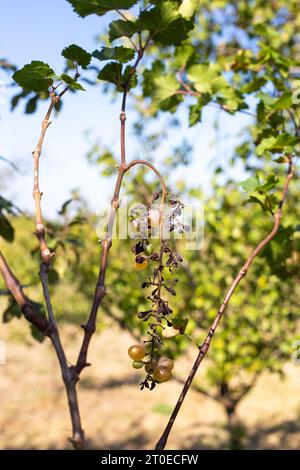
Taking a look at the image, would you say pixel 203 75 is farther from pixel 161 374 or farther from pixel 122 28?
pixel 161 374

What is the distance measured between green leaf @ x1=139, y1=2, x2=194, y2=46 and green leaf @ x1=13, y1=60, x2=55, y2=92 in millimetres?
288

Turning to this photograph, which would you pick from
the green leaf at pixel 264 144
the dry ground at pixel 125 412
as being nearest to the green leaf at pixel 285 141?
the green leaf at pixel 264 144

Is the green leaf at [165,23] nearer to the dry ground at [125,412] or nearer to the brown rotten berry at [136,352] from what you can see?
the brown rotten berry at [136,352]

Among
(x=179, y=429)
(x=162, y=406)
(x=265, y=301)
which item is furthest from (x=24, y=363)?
(x=265, y=301)

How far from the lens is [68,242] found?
2.02m

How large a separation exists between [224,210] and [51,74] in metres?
3.26

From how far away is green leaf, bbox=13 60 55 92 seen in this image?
102 cm

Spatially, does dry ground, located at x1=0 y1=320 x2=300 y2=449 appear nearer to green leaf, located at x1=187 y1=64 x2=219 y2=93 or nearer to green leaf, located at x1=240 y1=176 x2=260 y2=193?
green leaf, located at x1=187 y1=64 x2=219 y2=93

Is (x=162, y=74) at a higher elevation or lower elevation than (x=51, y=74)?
higher

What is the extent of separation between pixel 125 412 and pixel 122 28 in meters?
6.65

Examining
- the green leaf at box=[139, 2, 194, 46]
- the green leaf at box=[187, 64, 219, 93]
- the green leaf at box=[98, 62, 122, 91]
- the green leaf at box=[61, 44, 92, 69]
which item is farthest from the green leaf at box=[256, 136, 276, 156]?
the green leaf at box=[61, 44, 92, 69]

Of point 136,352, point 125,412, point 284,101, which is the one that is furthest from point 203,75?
point 125,412

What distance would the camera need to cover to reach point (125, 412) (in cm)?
706
